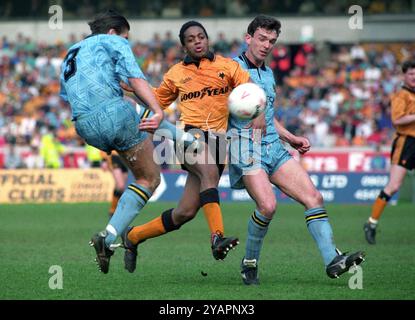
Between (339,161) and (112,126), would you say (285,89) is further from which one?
(112,126)

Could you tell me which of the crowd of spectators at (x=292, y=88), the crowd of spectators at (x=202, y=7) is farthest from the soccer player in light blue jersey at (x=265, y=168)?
the crowd of spectators at (x=202, y=7)

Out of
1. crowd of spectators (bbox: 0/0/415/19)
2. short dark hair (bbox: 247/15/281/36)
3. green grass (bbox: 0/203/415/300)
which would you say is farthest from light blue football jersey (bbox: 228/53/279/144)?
crowd of spectators (bbox: 0/0/415/19)

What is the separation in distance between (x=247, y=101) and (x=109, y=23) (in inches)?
55.8

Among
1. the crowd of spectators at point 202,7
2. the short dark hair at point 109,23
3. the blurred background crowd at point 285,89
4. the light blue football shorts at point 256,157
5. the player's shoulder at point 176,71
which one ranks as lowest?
the light blue football shorts at point 256,157

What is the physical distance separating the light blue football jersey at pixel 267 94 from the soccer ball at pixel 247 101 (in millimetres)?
357

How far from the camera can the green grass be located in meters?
8.11

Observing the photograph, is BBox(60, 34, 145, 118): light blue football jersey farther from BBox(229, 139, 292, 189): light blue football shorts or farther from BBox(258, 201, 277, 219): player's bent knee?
BBox(258, 201, 277, 219): player's bent knee

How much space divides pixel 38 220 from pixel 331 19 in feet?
61.6

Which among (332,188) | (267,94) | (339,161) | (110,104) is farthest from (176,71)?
(339,161)

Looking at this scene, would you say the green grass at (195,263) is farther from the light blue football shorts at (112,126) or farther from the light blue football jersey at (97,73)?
the light blue football jersey at (97,73)

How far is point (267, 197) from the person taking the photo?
8.79 m

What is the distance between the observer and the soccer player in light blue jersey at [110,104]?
823cm

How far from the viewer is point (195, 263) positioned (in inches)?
418
